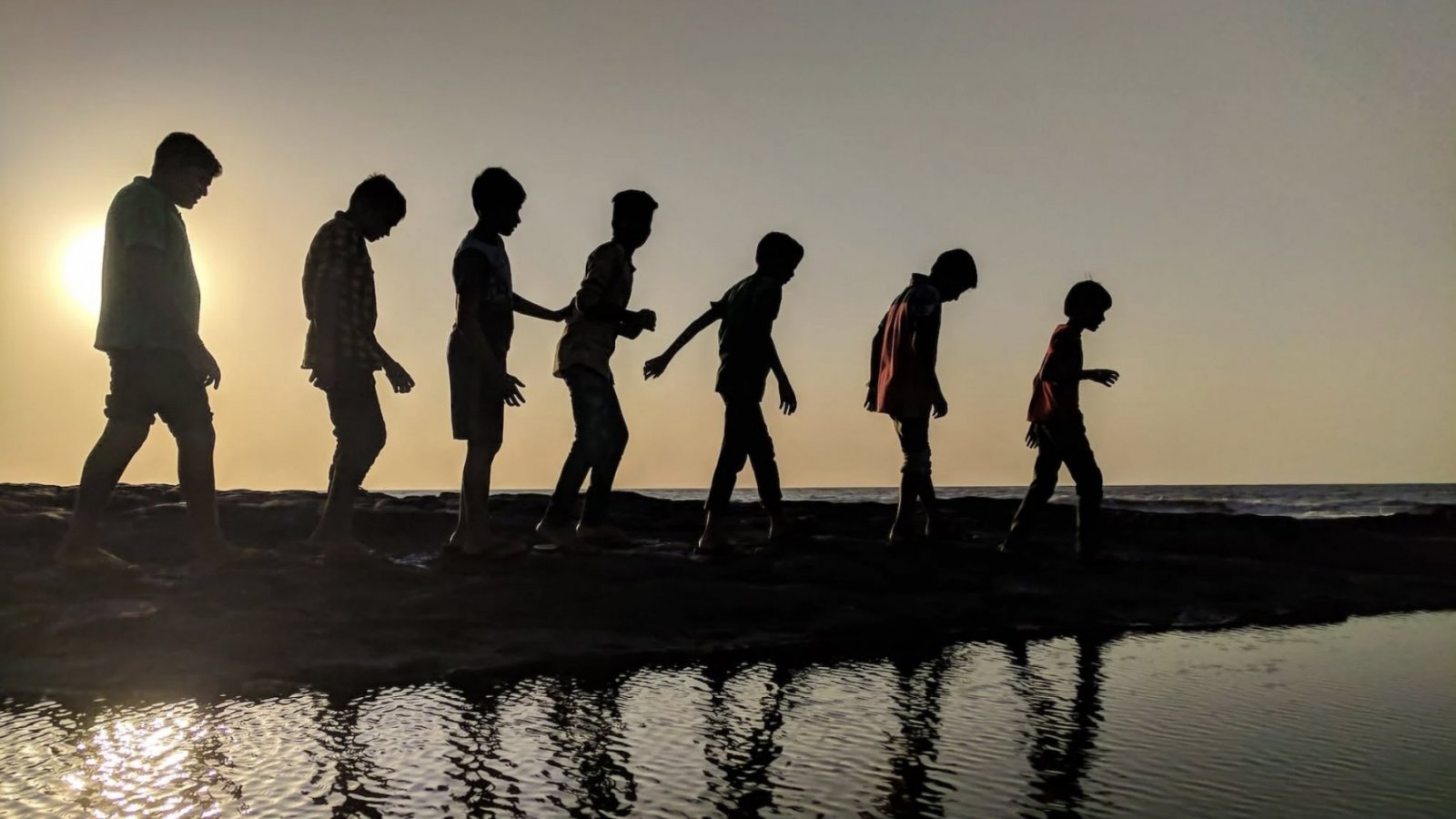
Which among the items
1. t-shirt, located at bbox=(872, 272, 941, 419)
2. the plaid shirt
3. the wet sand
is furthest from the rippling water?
t-shirt, located at bbox=(872, 272, 941, 419)

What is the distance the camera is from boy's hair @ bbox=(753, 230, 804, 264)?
675 cm

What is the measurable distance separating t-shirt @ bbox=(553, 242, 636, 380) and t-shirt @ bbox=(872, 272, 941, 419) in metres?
1.90

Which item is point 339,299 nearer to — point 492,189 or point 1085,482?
point 492,189

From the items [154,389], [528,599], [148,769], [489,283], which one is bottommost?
[148,769]

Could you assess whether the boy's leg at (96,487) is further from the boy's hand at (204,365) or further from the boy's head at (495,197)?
the boy's head at (495,197)

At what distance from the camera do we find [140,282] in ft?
16.5

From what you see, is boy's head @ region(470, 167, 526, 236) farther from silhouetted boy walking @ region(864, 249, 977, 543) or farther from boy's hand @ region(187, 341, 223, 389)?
silhouetted boy walking @ region(864, 249, 977, 543)

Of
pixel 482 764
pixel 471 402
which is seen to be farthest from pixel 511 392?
pixel 482 764

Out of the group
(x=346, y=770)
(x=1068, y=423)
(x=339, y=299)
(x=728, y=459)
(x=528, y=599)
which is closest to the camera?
(x=346, y=770)

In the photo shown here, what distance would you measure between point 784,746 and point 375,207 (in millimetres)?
4032

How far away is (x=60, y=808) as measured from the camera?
7.50ft

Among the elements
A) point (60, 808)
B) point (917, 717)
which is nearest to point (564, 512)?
point (917, 717)

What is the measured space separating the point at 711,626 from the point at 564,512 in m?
1.72

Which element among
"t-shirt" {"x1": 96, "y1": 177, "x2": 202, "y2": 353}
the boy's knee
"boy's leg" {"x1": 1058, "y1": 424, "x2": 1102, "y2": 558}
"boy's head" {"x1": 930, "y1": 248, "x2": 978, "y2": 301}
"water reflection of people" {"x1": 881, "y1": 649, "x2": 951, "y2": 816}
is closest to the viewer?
"water reflection of people" {"x1": 881, "y1": 649, "x2": 951, "y2": 816}
